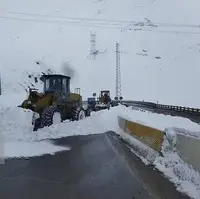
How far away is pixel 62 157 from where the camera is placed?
12906 mm

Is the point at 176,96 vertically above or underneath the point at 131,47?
underneath

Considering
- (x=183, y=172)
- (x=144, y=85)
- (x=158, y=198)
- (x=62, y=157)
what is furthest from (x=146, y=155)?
(x=144, y=85)

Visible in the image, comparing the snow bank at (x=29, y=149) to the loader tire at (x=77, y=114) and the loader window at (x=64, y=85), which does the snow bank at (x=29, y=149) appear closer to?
the loader window at (x=64, y=85)

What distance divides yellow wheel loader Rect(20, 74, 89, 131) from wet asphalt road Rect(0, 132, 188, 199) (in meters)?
5.40

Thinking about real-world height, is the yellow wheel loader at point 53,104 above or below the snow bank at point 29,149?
above

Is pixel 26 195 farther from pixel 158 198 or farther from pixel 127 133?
pixel 127 133

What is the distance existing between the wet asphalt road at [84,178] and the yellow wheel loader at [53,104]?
17.7ft

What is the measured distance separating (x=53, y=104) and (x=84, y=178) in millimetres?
11151

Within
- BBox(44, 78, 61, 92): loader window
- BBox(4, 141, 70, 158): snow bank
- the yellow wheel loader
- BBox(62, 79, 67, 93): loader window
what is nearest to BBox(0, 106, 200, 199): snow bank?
BBox(4, 141, 70, 158): snow bank

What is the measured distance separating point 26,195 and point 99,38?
469 feet

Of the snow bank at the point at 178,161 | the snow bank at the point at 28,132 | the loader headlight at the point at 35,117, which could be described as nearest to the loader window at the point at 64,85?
the snow bank at the point at 28,132

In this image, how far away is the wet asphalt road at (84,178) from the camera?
325 inches

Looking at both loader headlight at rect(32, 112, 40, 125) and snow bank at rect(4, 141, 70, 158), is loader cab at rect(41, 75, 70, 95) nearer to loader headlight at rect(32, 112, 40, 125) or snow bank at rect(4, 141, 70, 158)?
loader headlight at rect(32, 112, 40, 125)

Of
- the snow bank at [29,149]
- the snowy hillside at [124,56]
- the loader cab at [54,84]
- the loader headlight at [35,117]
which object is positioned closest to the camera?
the snow bank at [29,149]
